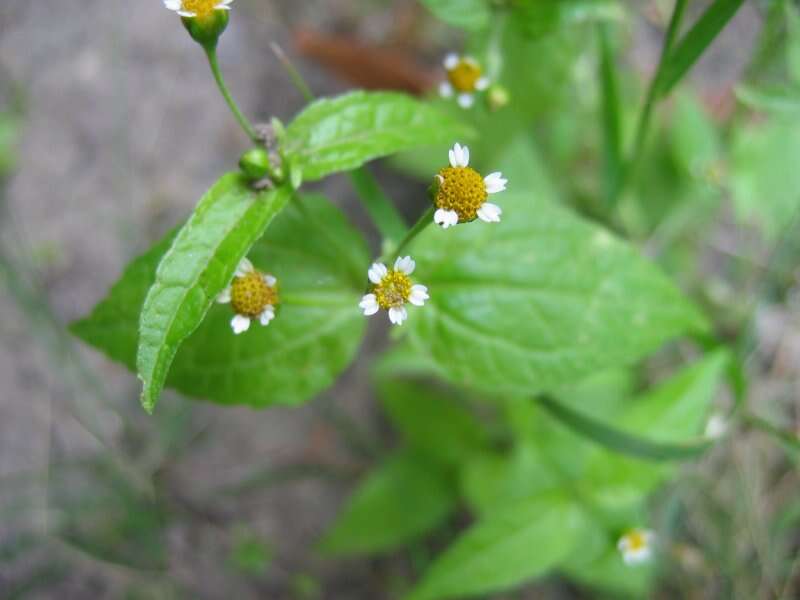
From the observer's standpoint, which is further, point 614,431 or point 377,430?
point 377,430

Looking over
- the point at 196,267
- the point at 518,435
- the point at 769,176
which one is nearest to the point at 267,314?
the point at 196,267

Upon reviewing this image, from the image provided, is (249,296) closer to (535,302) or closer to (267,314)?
(267,314)

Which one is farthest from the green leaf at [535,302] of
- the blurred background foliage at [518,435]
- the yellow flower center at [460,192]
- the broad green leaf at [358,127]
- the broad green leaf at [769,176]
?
the broad green leaf at [769,176]

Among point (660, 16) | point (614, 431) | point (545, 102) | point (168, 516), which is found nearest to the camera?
point (614, 431)

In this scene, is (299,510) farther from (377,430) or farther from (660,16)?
(660,16)

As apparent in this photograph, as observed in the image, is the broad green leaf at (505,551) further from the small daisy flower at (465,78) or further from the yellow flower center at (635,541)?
Result: the small daisy flower at (465,78)

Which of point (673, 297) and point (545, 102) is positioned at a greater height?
point (545, 102)

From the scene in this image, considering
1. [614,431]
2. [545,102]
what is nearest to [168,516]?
[614,431]
